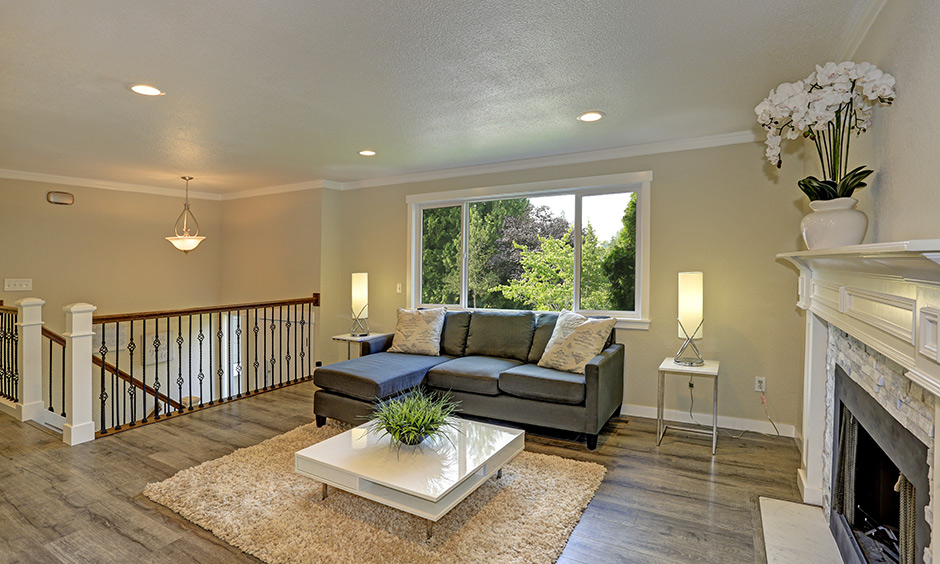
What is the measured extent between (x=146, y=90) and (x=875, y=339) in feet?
12.4

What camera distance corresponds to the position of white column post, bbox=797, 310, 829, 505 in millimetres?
2527

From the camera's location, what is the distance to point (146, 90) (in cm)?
283

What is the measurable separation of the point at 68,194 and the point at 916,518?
763 cm

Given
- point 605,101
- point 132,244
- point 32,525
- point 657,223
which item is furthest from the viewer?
point 132,244

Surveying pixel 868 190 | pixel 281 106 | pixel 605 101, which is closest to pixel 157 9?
pixel 281 106

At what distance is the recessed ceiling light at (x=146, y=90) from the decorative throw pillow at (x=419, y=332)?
2708 millimetres

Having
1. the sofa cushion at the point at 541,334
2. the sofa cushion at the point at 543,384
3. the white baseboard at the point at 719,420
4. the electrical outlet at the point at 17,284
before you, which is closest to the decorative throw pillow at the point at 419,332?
the sofa cushion at the point at 541,334

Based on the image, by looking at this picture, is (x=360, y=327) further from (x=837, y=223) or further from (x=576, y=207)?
(x=837, y=223)

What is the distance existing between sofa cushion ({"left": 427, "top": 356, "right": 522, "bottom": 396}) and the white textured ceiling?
1906mm

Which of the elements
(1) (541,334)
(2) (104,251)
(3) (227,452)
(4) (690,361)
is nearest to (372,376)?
(3) (227,452)

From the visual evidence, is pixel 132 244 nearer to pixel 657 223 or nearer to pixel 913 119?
pixel 657 223

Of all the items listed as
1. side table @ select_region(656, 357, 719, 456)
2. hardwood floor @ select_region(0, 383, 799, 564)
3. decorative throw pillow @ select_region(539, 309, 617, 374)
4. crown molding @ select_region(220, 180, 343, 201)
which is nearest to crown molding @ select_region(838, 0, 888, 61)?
side table @ select_region(656, 357, 719, 456)

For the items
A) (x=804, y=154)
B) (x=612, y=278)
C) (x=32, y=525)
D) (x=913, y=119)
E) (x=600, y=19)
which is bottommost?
(x=32, y=525)

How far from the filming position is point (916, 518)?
1.32m
